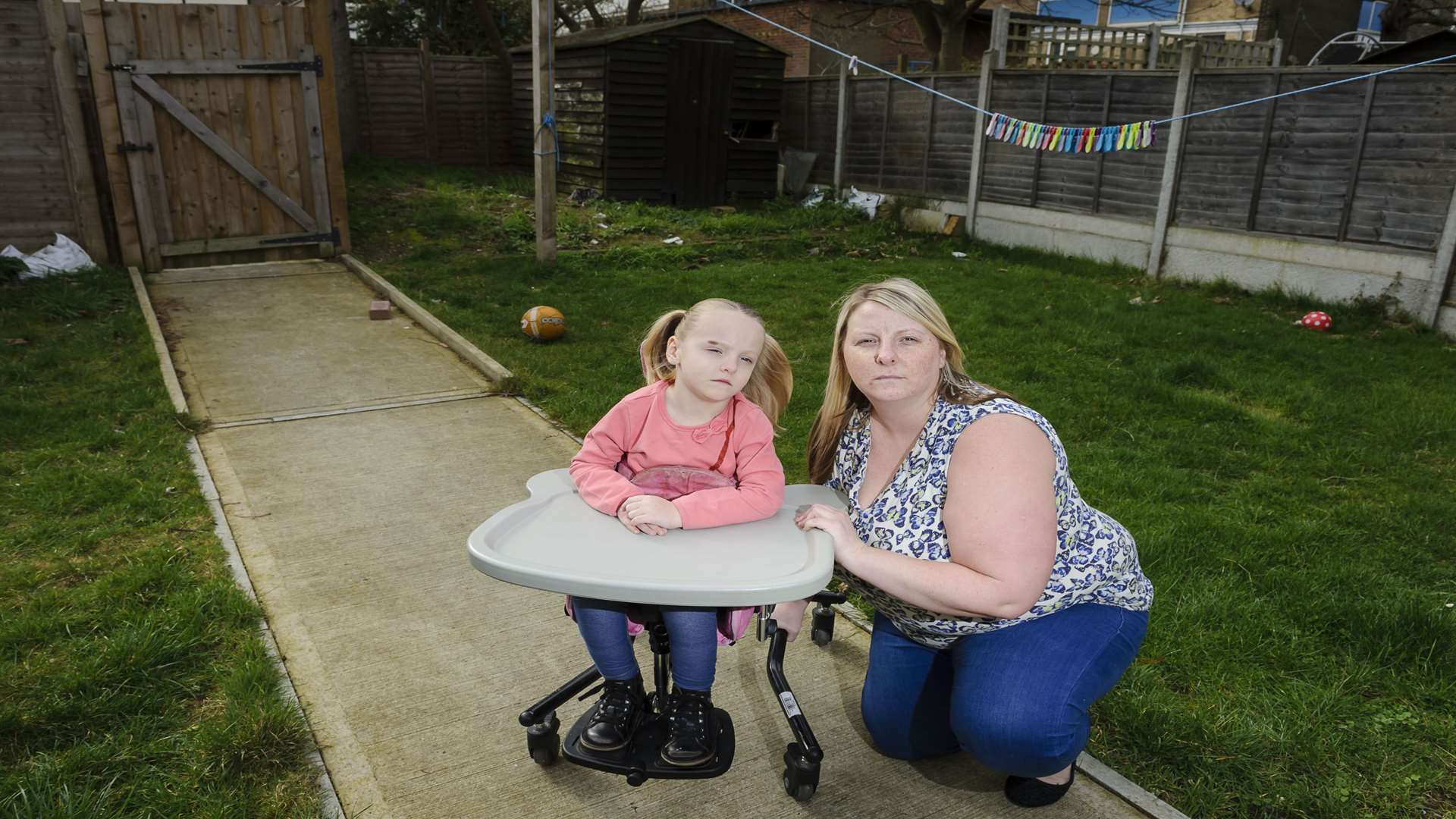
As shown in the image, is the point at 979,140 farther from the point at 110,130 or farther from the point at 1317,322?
the point at 110,130

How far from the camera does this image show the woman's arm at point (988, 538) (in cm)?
211

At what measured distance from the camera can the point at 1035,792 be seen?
7.80 feet

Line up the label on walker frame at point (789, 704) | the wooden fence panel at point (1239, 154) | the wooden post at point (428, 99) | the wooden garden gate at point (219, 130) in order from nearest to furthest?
the label on walker frame at point (789, 704)
the wooden fence panel at point (1239, 154)
the wooden garden gate at point (219, 130)
the wooden post at point (428, 99)

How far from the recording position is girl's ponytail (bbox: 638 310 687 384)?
2609 millimetres

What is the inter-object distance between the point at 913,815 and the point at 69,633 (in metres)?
2.62

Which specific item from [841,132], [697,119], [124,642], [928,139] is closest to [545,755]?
[124,642]

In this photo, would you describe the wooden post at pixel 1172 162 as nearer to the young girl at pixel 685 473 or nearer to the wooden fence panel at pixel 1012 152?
the wooden fence panel at pixel 1012 152

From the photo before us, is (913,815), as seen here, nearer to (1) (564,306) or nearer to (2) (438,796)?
(2) (438,796)

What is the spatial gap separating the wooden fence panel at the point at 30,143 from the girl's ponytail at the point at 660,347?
329 inches

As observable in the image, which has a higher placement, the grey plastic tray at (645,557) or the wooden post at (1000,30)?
the wooden post at (1000,30)

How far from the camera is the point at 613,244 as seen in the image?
11141mm

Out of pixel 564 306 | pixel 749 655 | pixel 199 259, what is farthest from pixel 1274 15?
pixel 749 655

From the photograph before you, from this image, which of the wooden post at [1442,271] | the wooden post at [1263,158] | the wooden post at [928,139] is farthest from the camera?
the wooden post at [928,139]

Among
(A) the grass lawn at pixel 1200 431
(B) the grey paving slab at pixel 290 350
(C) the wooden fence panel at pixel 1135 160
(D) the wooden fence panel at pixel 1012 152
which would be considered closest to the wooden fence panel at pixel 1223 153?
(C) the wooden fence panel at pixel 1135 160
